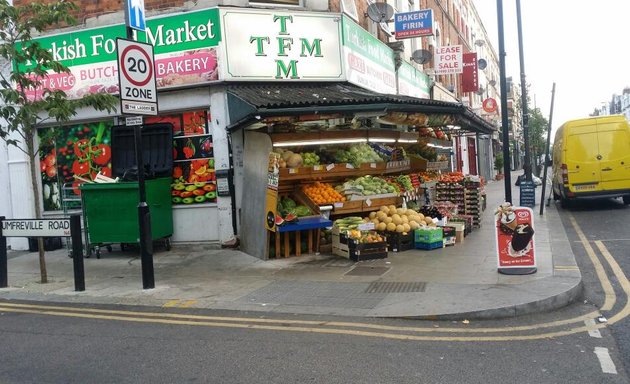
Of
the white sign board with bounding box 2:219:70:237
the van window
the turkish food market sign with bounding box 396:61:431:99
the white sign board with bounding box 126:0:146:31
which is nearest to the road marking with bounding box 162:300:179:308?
the white sign board with bounding box 2:219:70:237

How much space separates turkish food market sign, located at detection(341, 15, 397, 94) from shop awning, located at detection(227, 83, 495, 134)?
1.88ft

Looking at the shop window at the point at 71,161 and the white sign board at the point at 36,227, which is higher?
the shop window at the point at 71,161

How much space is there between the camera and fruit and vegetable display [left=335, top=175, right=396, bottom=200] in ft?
33.8

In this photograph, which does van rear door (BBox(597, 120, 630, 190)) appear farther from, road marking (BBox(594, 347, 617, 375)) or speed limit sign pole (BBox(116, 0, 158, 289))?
speed limit sign pole (BBox(116, 0, 158, 289))

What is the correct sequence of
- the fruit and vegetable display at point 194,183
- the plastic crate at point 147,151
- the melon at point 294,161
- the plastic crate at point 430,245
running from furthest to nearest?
the plastic crate at point 147,151 < the fruit and vegetable display at point 194,183 < the plastic crate at point 430,245 < the melon at point 294,161

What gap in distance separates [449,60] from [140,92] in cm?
1441

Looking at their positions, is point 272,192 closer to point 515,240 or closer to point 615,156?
point 515,240

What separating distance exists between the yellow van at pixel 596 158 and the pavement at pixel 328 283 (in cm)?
484

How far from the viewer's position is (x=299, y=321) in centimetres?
604

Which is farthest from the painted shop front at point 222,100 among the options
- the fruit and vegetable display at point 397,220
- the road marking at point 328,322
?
the road marking at point 328,322

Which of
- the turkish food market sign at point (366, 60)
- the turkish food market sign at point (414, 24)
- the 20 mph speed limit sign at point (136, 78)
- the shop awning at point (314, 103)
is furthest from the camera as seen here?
the turkish food market sign at point (414, 24)

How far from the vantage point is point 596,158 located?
14930 mm

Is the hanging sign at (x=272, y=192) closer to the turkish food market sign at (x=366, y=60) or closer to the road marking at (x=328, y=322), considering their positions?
the road marking at (x=328, y=322)

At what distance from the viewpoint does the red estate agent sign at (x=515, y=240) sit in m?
7.38
